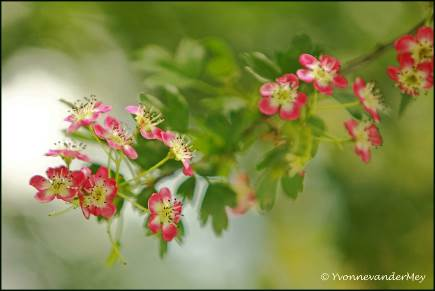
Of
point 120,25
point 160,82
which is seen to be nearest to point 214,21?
point 120,25

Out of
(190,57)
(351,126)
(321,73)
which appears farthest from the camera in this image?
(190,57)

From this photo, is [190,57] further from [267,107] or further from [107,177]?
[107,177]

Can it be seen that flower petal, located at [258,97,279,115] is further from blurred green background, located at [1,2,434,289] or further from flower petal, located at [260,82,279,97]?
blurred green background, located at [1,2,434,289]

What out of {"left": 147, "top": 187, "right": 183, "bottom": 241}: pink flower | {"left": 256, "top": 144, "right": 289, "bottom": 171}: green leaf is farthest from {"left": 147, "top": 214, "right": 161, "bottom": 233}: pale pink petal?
{"left": 256, "top": 144, "right": 289, "bottom": 171}: green leaf

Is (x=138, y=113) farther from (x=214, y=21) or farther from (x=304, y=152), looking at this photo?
(x=214, y=21)

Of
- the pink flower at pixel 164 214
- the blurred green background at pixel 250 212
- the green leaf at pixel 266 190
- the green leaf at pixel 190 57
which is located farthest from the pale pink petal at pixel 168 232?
the blurred green background at pixel 250 212

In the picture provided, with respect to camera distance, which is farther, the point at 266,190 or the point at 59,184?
the point at 266,190

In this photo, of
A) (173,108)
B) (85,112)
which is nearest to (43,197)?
Answer: (85,112)

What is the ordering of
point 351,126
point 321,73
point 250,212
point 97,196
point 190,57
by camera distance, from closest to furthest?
point 97,196 < point 321,73 < point 351,126 < point 190,57 < point 250,212
